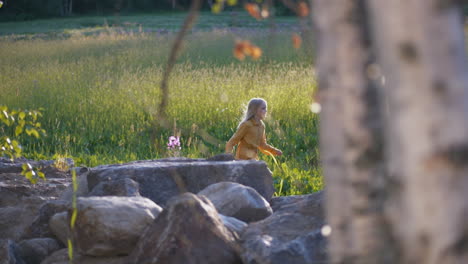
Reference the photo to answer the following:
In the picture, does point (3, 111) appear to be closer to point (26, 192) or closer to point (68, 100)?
point (26, 192)

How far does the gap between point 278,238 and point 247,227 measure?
A: 0.87ft

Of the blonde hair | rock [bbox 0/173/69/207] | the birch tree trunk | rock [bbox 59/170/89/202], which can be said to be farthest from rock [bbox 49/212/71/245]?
the birch tree trunk

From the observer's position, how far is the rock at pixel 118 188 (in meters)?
4.26

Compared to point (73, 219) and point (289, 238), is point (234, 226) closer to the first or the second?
point (289, 238)

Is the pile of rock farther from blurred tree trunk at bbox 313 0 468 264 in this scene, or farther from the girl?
the girl

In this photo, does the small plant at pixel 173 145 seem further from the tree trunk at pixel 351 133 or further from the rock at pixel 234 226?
the tree trunk at pixel 351 133

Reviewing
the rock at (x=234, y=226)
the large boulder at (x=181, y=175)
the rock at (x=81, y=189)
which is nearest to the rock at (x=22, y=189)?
the rock at (x=81, y=189)

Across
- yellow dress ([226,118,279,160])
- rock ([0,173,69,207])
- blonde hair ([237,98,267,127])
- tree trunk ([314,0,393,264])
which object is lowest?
rock ([0,173,69,207])

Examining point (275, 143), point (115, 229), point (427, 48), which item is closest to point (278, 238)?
point (115, 229)

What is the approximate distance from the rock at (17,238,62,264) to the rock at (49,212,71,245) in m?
0.08

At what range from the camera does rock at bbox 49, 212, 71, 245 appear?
12.9 feet

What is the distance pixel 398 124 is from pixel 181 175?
135 inches

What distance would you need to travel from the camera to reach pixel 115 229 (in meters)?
3.47

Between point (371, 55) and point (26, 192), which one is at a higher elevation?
point (371, 55)
